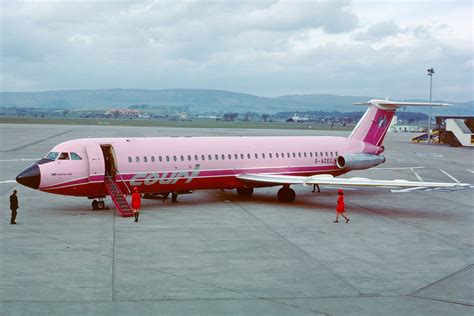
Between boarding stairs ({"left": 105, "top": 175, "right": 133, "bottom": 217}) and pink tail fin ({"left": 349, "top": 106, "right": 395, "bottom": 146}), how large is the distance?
52.5 ft

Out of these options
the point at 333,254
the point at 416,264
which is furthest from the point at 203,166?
the point at 416,264

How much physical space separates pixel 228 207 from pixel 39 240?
33.8 ft

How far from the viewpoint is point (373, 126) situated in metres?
36.8

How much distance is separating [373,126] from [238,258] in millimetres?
20260

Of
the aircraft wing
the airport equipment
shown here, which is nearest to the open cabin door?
the aircraft wing

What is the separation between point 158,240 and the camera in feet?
70.4

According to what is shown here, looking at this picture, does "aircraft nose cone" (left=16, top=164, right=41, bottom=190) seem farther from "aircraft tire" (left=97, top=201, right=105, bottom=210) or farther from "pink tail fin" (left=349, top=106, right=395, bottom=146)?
"pink tail fin" (left=349, top=106, right=395, bottom=146)

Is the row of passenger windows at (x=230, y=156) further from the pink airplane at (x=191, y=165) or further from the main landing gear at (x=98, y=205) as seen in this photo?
the main landing gear at (x=98, y=205)

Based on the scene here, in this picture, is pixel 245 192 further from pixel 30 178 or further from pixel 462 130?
pixel 462 130

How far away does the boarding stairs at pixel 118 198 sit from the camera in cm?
2594

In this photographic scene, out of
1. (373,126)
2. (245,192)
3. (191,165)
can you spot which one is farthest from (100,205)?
(373,126)

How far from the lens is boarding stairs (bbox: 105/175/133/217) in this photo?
1021 inches

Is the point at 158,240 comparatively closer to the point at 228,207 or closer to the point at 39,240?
the point at 39,240

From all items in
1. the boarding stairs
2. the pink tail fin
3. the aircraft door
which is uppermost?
the pink tail fin
